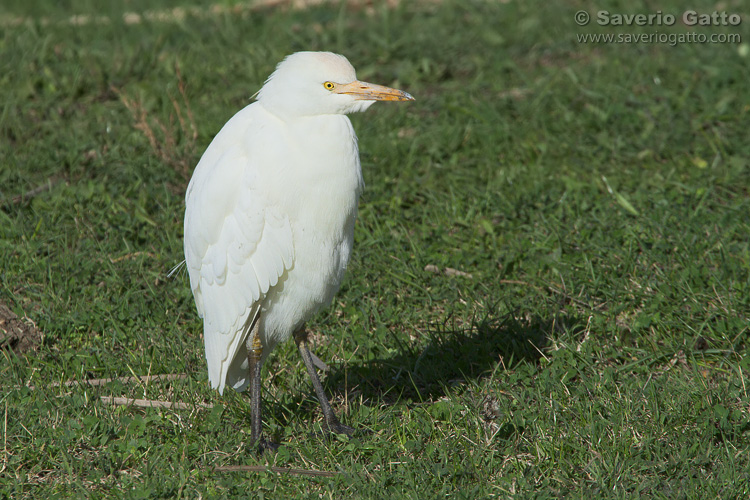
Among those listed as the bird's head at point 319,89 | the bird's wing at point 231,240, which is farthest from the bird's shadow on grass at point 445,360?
the bird's head at point 319,89

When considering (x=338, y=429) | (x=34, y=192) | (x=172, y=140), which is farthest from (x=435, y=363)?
(x=34, y=192)

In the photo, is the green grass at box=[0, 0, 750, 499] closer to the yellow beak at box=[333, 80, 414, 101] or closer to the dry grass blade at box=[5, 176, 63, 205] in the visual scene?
the dry grass blade at box=[5, 176, 63, 205]

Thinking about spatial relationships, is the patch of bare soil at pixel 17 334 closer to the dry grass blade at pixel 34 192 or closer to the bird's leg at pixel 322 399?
the dry grass blade at pixel 34 192

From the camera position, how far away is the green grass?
11.5 ft

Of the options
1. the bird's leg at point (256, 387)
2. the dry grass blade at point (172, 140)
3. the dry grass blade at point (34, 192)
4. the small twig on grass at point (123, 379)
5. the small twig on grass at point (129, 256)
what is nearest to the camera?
the bird's leg at point (256, 387)

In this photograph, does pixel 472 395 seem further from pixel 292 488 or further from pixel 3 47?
pixel 3 47

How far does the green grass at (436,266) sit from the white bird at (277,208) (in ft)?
1.75

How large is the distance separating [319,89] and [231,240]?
0.75m

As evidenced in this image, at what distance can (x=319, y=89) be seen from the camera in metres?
3.35

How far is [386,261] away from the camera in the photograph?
4.96 metres

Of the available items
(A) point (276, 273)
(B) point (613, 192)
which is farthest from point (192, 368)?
(B) point (613, 192)

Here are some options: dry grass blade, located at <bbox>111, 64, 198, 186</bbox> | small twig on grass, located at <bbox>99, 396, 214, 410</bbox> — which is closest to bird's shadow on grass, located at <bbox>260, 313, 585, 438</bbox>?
small twig on grass, located at <bbox>99, 396, 214, 410</bbox>

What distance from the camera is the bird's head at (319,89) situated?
11.0ft

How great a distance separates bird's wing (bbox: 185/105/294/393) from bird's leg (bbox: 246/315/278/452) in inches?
2.2
